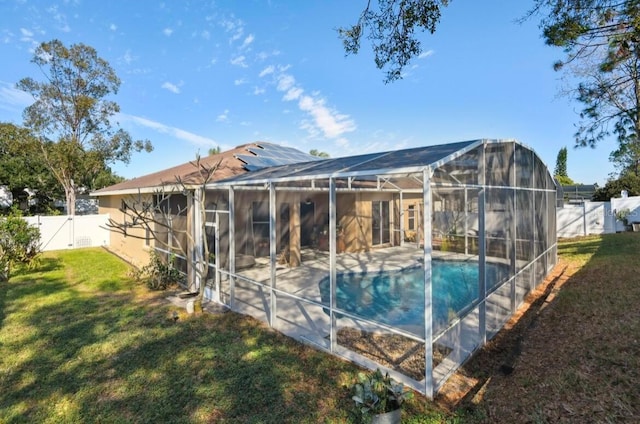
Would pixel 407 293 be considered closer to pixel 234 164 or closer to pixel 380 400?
pixel 380 400

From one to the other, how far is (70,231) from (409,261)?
17.4m

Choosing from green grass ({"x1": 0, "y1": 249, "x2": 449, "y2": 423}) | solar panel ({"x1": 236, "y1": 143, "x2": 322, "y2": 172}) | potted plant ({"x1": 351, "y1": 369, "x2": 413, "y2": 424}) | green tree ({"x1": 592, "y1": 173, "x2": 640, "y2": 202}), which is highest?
solar panel ({"x1": 236, "y1": 143, "x2": 322, "y2": 172})

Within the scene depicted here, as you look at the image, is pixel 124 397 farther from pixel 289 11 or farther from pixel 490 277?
pixel 289 11

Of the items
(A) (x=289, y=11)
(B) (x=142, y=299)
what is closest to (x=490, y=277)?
(B) (x=142, y=299)

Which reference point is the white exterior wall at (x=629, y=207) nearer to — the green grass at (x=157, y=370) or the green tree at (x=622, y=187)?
the green tree at (x=622, y=187)

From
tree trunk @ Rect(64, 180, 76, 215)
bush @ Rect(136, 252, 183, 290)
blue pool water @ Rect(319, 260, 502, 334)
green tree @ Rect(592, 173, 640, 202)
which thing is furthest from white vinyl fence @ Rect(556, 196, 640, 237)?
tree trunk @ Rect(64, 180, 76, 215)

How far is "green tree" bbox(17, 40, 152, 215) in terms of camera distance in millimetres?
20734

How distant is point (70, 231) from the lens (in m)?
17.1

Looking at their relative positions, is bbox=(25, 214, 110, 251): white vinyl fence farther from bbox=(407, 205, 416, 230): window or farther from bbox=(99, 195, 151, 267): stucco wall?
bbox=(407, 205, 416, 230): window

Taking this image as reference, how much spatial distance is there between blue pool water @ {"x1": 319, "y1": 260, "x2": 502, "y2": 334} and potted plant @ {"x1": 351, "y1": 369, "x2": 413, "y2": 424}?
1.07m

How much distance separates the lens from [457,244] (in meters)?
4.84

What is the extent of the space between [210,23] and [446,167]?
34.5 ft

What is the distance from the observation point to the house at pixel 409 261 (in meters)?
4.43

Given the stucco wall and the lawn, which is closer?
the lawn
